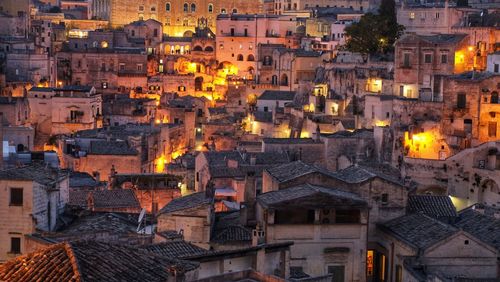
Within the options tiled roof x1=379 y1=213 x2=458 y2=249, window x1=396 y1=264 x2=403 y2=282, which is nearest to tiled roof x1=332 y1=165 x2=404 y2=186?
tiled roof x1=379 y1=213 x2=458 y2=249

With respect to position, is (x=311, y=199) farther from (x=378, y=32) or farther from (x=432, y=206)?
(x=378, y=32)

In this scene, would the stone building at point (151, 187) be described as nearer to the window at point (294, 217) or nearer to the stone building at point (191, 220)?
the stone building at point (191, 220)

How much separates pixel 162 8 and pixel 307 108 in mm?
46442

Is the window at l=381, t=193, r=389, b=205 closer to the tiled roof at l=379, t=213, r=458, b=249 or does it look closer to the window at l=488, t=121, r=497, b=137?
the tiled roof at l=379, t=213, r=458, b=249

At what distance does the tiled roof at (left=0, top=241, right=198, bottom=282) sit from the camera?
11.9 metres

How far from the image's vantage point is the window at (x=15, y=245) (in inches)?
847

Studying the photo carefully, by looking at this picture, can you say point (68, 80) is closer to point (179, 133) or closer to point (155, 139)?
point (179, 133)

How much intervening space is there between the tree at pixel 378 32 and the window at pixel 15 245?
40.0m

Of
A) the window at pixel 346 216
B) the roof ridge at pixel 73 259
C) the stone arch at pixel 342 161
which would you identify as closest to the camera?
the roof ridge at pixel 73 259

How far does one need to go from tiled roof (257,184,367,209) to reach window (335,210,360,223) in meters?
0.23

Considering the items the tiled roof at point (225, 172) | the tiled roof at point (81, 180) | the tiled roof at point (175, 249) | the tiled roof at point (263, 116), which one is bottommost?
the tiled roof at point (81, 180)

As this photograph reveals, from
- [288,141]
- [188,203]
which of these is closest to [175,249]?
[188,203]

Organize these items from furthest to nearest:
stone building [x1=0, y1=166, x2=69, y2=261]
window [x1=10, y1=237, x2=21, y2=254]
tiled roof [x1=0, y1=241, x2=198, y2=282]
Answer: stone building [x1=0, y1=166, x2=69, y2=261], window [x1=10, y1=237, x2=21, y2=254], tiled roof [x1=0, y1=241, x2=198, y2=282]

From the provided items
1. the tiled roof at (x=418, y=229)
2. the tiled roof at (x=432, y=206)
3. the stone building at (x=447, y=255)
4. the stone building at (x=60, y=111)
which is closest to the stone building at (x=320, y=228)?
the stone building at (x=447, y=255)
